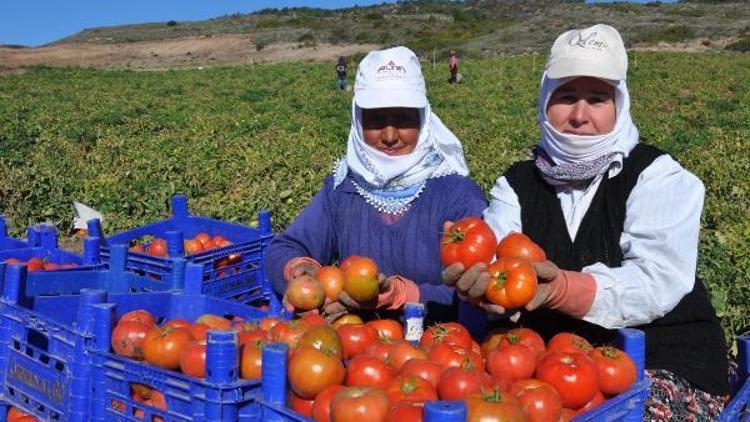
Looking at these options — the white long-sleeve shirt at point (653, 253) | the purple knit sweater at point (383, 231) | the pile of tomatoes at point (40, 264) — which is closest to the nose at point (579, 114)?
the white long-sleeve shirt at point (653, 253)

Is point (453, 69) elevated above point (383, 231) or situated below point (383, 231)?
above

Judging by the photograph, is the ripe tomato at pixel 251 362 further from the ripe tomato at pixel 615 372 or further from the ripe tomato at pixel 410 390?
the ripe tomato at pixel 615 372

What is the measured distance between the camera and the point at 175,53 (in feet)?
234

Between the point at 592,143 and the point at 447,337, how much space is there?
→ 91cm

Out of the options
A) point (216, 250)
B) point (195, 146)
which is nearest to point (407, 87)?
point (216, 250)

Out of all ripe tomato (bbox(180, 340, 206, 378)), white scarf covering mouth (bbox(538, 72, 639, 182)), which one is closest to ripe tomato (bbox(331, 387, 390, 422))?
ripe tomato (bbox(180, 340, 206, 378))

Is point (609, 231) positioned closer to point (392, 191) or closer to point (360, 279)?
point (360, 279)

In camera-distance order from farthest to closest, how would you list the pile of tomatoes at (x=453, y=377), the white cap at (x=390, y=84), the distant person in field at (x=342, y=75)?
the distant person in field at (x=342, y=75) < the white cap at (x=390, y=84) < the pile of tomatoes at (x=453, y=377)

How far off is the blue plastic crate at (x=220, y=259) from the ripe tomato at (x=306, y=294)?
788 millimetres

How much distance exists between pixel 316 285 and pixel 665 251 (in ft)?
3.91

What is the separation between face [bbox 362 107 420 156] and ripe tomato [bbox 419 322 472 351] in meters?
1.26

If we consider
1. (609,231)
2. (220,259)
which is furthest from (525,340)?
(220,259)

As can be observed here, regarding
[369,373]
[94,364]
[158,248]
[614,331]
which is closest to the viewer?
[369,373]

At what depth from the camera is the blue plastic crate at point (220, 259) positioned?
3836 mm
